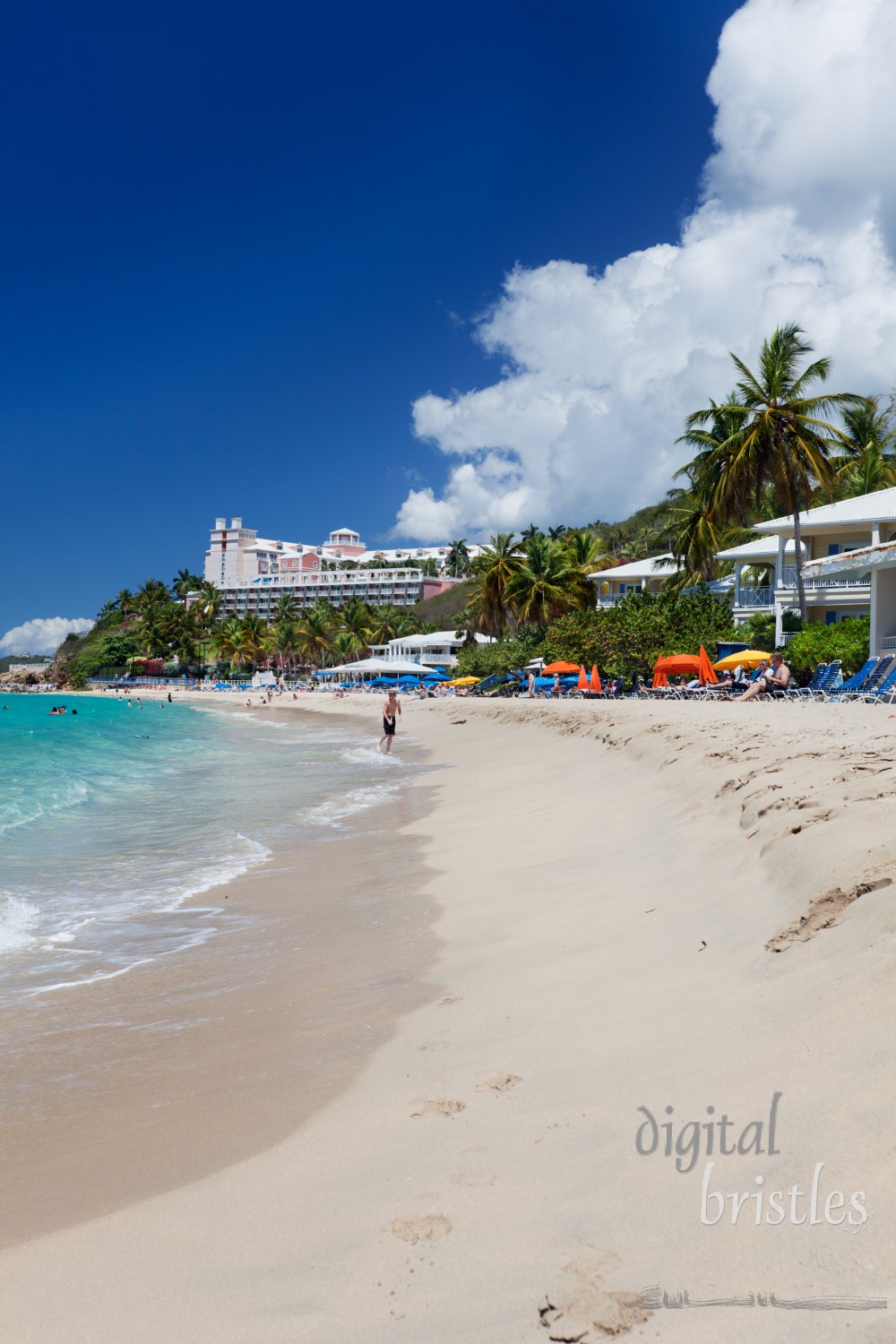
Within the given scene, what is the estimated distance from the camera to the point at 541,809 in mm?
10242

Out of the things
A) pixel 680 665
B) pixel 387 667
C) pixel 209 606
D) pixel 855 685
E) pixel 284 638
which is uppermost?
pixel 209 606

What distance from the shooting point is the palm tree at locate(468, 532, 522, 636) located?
5234 cm

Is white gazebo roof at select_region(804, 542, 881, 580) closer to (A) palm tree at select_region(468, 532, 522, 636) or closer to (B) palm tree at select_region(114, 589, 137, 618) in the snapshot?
(A) palm tree at select_region(468, 532, 522, 636)

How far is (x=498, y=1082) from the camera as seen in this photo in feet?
10.9

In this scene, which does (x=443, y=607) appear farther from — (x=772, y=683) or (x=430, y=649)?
(x=772, y=683)

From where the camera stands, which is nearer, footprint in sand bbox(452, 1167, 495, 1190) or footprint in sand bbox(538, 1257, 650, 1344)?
footprint in sand bbox(538, 1257, 650, 1344)

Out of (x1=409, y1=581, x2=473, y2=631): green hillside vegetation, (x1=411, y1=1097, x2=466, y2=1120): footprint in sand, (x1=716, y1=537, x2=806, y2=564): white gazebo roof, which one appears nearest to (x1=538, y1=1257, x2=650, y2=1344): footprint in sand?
(x1=411, y1=1097, x2=466, y2=1120): footprint in sand

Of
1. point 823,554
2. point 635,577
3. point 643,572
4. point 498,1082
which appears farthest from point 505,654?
point 498,1082

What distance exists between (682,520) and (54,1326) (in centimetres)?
4282

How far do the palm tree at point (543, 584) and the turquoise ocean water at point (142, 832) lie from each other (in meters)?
22.1

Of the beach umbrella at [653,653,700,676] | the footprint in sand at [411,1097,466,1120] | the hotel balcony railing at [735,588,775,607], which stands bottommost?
the footprint in sand at [411,1097,466,1120]

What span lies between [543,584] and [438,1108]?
45.9 meters

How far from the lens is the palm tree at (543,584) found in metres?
48.6

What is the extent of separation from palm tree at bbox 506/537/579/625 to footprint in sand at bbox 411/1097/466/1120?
45.0 metres
